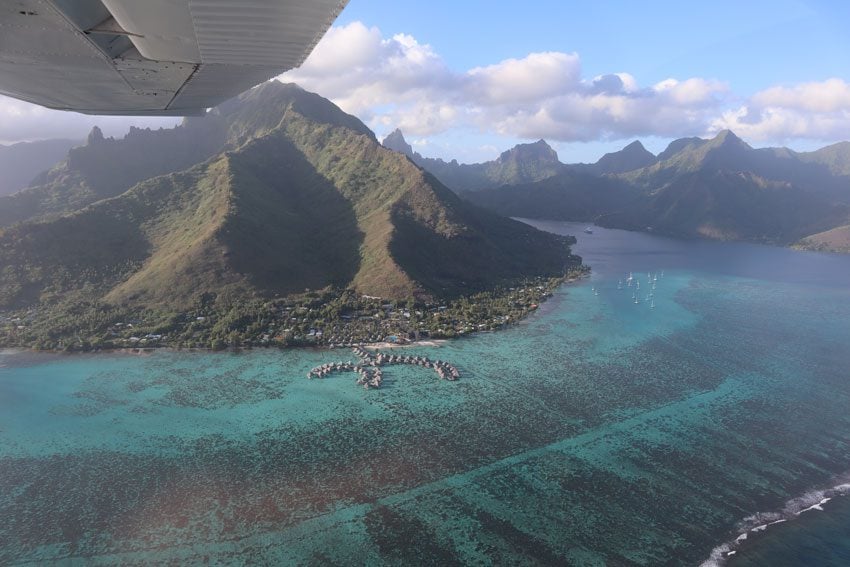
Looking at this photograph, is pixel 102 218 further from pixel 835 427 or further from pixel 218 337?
pixel 835 427

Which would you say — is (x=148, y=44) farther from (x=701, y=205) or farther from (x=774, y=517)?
(x=701, y=205)

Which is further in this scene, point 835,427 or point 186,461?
point 835,427

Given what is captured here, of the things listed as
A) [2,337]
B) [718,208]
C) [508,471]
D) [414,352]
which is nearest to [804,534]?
[508,471]

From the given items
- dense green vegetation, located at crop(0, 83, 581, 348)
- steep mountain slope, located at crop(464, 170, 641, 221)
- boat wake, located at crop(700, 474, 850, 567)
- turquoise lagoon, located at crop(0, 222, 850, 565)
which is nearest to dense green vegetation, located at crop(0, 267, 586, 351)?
dense green vegetation, located at crop(0, 83, 581, 348)

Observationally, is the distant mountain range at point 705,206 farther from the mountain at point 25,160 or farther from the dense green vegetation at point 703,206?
the mountain at point 25,160

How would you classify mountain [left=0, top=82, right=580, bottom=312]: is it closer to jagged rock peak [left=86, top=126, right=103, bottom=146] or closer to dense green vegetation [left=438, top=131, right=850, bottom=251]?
jagged rock peak [left=86, top=126, right=103, bottom=146]

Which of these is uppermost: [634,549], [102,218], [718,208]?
[718,208]

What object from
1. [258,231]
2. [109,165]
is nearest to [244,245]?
[258,231]

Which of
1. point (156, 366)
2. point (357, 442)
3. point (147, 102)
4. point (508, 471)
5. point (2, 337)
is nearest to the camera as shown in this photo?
point (147, 102)
